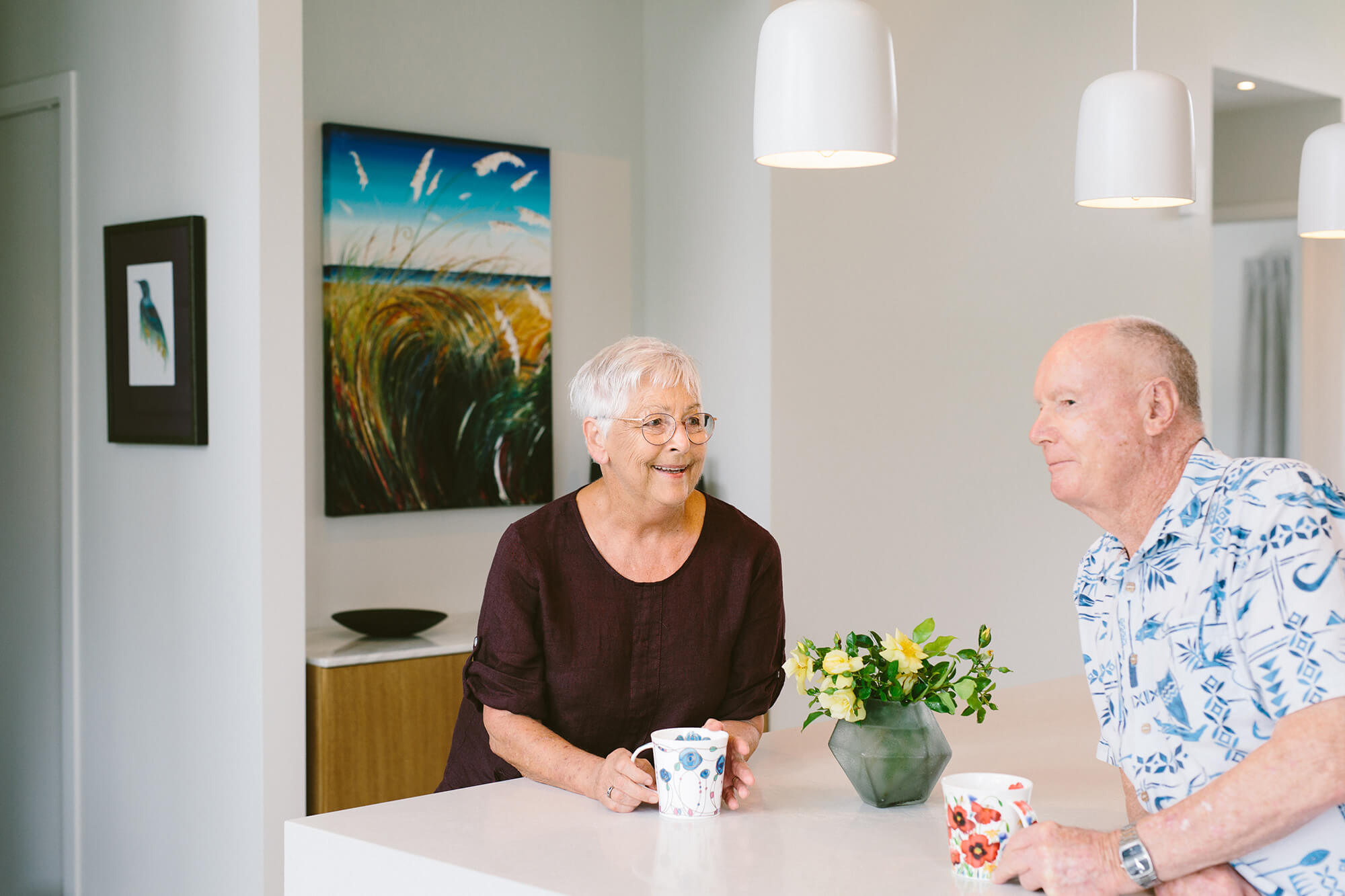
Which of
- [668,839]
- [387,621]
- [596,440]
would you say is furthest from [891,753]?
[387,621]

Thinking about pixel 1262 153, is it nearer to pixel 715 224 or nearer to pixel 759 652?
pixel 715 224

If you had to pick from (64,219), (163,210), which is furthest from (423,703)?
(64,219)

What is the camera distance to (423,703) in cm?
341

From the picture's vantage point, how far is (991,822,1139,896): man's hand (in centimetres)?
140

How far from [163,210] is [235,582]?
91 cm

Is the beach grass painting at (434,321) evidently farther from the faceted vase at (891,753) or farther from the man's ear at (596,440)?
the faceted vase at (891,753)

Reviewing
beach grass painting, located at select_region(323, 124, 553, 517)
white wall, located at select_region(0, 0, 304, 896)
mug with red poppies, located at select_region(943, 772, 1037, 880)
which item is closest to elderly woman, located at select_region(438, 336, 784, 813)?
mug with red poppies, located at select_region(943, 772, 1037, 880)

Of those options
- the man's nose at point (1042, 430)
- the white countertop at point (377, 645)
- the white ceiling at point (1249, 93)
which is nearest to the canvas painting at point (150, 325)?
the white countertop at point (377, 645)

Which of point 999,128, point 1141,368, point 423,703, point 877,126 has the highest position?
point 999,128

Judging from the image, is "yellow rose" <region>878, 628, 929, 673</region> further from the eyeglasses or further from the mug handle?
the eyeglasses

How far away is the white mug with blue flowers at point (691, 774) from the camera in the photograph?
171 cm

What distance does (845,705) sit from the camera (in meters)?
1.73

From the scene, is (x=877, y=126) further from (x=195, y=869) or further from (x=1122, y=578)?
(x=195, y=869)

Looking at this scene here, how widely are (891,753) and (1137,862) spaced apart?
1.37 feet
